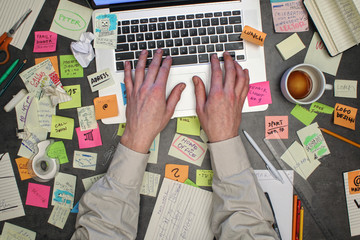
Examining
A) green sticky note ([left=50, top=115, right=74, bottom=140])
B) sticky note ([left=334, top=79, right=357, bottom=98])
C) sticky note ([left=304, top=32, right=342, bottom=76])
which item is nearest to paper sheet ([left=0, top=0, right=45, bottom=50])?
green sticky note ([left=50, top=115, right=74, bottom=140])

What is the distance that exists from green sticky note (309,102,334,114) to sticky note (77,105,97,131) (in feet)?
2.48

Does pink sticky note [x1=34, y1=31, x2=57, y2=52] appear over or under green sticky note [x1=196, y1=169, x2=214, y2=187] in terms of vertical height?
over

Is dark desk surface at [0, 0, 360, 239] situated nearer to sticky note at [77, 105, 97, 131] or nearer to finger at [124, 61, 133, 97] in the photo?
sticky note at [77, 105, 97, 131]

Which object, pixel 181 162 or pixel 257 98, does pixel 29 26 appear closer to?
pixel 181 162

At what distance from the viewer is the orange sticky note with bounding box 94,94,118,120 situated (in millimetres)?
788

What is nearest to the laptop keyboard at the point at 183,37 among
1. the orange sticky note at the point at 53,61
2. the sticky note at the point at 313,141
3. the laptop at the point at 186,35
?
the laptop at the point at 186,35

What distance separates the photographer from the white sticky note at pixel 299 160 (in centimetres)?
81

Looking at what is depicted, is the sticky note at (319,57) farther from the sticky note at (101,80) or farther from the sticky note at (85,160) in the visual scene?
the sticky note at (85,160)

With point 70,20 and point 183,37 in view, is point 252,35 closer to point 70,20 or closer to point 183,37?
point 183,37

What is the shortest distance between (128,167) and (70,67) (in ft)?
1.37

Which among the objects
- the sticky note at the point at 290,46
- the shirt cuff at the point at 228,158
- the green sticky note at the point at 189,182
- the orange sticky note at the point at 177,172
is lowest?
the green sticky note at the point at 189,182

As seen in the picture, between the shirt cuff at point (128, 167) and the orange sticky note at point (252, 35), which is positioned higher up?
the orange sticky note at point (252, 35)

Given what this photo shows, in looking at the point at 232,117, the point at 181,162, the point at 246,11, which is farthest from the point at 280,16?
the point at 181,162

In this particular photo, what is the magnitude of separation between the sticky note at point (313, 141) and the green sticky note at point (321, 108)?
2.0 inches
